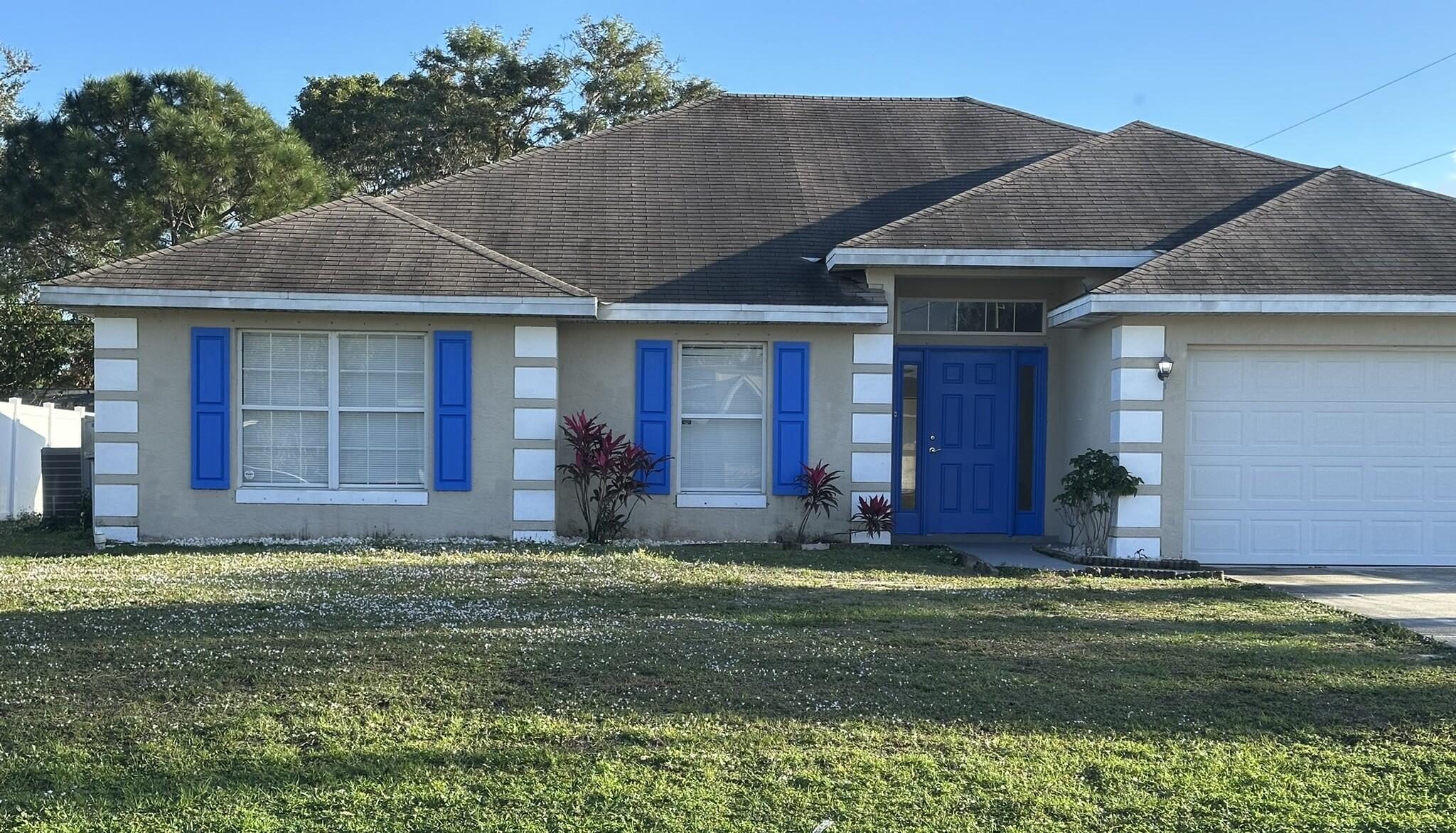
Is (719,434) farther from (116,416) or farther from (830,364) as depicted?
(116,416)

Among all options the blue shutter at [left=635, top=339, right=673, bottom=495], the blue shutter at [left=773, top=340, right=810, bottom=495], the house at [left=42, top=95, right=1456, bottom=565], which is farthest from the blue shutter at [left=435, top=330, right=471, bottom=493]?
the blue shutter at [left=773, top=340, right=810, bottom=495]

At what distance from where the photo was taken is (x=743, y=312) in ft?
42.3

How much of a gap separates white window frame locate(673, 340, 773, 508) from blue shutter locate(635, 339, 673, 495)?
0.43 feet

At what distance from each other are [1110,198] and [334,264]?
8365 mm

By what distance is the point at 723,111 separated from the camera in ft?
57.2

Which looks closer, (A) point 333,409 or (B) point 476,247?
(A) point 333,409

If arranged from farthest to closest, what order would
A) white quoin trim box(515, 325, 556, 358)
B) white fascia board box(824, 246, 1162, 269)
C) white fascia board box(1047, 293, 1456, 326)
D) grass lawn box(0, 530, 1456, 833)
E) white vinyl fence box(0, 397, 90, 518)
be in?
white vinyl fence box(0, 397, 90, 518)
white fascia board box(824, 246, 1162, 269)
white quoin trim box(515, 325, 556, 358)
white fascia board box(1047, 293, 1456, 326)
grass lawn box(0, 530, 1456, 833)

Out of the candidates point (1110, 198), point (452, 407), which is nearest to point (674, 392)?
point (452, 407)

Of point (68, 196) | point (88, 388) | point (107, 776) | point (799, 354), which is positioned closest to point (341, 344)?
point (799, 354)

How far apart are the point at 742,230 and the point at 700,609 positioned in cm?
695

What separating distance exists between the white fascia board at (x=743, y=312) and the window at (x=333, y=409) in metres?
2.10

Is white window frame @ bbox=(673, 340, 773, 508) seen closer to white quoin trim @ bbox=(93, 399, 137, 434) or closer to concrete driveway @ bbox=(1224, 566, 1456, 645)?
concrete driveway @ bbox=(1224, 566, 1456, 645)

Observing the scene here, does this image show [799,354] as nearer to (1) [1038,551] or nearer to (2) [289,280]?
(1) [1038,551]

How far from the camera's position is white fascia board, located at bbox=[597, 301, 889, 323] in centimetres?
1289
